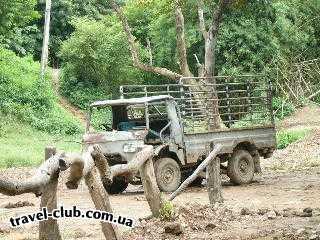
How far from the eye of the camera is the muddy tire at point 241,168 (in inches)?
685

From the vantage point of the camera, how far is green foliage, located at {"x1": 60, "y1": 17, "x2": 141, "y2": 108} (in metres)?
41.2

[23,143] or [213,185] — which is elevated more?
[23,143]

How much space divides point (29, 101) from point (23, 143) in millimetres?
8480

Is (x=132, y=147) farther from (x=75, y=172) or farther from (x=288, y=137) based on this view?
(x=288, y=137)

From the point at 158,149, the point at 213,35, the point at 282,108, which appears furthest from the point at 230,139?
the point at 282,108

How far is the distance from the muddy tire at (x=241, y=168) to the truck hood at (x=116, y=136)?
2881mm

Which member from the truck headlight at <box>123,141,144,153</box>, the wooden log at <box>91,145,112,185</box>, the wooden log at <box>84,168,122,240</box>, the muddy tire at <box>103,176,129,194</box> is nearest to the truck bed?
the truck headlight at <box>123,141,144,153</box>

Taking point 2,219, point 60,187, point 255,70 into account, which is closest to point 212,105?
point 60,187

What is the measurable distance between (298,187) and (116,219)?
321 inches

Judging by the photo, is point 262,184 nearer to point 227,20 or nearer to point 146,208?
point 146,208

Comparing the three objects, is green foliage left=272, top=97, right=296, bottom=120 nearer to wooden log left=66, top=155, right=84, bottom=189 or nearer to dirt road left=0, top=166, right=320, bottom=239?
dirt road left=0, top=166, right=320, bottom=239

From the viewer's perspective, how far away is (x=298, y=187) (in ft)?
51.2

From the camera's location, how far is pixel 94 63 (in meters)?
41.7

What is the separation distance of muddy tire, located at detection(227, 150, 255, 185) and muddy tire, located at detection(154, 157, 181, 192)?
1884mm
